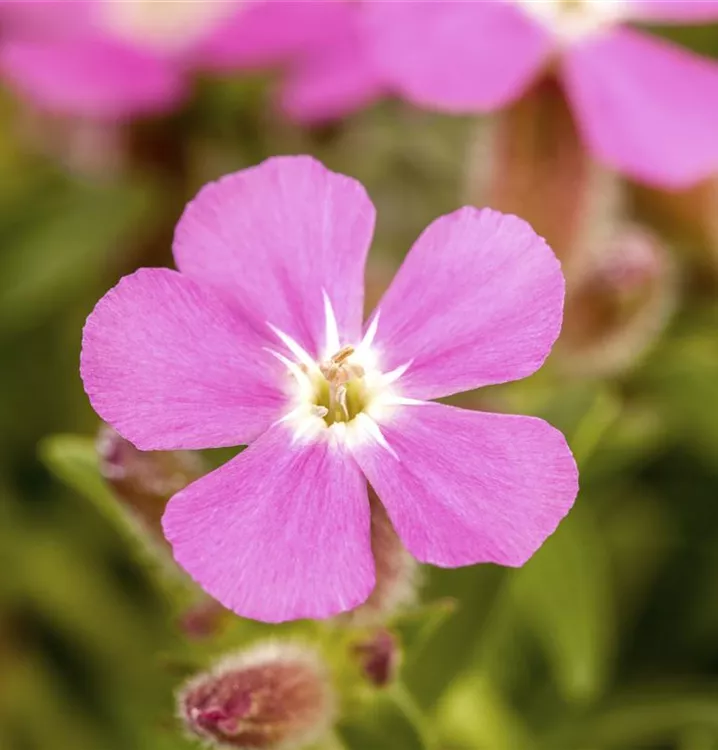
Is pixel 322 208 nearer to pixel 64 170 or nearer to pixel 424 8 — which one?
pixel 424 8

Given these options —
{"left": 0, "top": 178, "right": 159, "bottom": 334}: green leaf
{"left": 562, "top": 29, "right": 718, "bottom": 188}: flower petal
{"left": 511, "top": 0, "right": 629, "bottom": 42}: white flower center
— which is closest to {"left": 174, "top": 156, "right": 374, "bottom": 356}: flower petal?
{"left": 562, "top": 29, "right": 718, "bottom": 188}: flower petal

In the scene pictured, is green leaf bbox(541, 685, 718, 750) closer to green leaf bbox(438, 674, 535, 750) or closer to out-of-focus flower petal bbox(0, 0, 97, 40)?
green leaf bbox(438, 674, 535, 750)

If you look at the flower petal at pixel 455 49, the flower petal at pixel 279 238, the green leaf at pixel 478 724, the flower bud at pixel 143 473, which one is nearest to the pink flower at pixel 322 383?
the flower petal at pixel 279 238

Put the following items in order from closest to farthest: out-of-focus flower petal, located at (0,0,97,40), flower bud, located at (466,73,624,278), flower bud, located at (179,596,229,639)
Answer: flower bud, located at (179,596,229,639) < flower bud, located at (466,73,624,278) < out-of-focus flower petal, located at (0,0,97,40)

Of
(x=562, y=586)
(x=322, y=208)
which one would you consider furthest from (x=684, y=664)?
(x=322, y=208)

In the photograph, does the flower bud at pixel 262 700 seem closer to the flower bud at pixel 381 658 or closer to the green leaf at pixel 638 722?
the flower bud at pixel 381 658

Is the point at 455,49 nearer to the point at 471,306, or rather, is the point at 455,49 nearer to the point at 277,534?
the point at 471,306
